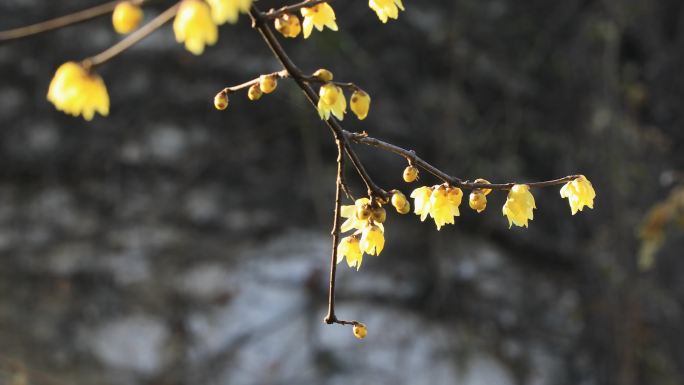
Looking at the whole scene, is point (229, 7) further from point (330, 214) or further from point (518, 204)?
point (330, 214)

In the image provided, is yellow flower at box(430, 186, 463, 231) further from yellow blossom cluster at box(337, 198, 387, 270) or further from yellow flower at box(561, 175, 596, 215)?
yellow flower at box(561, 175, 596, 215)

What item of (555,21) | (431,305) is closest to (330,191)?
(431,305)

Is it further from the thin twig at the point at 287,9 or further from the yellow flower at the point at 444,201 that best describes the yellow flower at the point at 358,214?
the thin twig at the point at 287,9

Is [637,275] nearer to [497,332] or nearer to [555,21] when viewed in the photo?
[497,332]

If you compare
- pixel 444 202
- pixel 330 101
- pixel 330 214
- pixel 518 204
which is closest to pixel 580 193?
pixel 518 204

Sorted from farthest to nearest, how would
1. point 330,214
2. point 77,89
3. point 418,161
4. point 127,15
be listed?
point 330,214, point 418,161, point 77,89, point 127,15

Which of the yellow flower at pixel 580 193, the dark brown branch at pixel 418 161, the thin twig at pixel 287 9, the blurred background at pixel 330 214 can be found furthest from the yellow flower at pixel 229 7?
the blurred background at pixel 330 214
